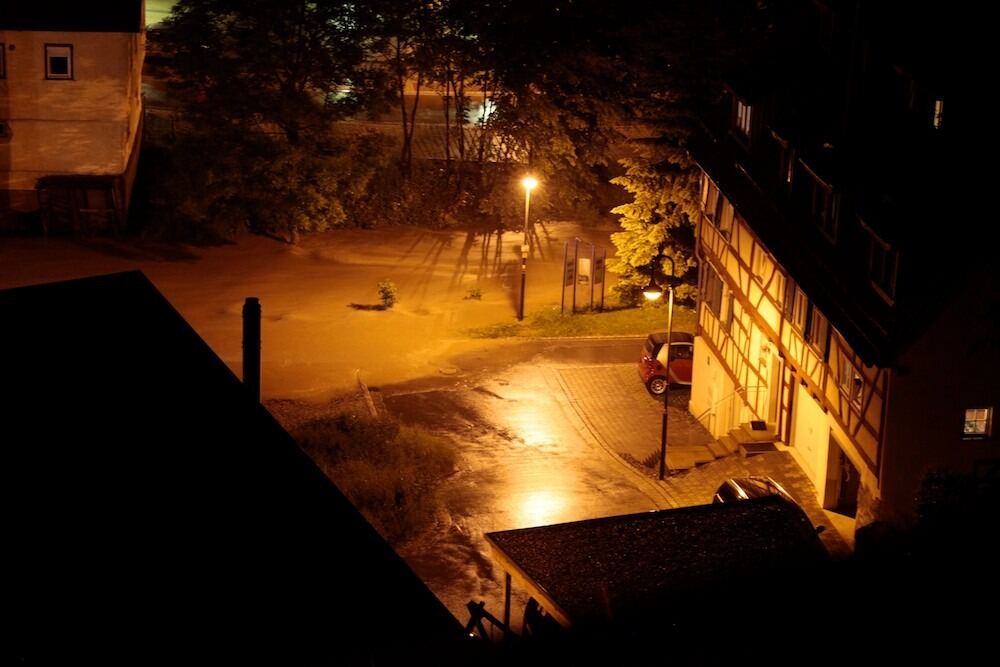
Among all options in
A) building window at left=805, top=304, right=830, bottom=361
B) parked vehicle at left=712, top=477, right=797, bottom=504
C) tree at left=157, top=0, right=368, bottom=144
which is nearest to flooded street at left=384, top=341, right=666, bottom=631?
parked vehicle at left=712, top=477, right=797, bottom=504

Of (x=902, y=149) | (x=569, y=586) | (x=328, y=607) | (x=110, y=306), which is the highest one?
(x=902, y=149)

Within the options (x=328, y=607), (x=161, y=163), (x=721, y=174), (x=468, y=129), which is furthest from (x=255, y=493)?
(x=468, y=129)

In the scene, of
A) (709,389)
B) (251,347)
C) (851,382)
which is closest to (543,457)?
(709,389)

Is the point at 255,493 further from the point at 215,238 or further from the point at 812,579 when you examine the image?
the point at 215,238

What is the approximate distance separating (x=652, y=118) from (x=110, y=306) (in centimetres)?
2511

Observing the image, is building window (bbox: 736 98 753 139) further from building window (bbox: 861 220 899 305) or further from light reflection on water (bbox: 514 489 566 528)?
light reflection on water (bbox: 514 489 566 528)

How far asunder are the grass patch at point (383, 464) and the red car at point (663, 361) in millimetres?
6266

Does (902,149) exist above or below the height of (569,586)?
above

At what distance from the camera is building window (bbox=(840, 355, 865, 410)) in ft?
72.2

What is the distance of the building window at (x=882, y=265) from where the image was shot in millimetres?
20875

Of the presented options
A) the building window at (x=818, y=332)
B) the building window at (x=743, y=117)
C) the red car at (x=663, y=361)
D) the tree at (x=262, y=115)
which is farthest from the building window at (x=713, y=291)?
the tree at (x=262, y=115)

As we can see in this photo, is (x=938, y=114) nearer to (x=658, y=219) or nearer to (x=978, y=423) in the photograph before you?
(x=978, y=423)

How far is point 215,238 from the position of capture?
4534 centimetres

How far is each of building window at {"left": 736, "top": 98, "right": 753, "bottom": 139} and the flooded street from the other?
7.73m
